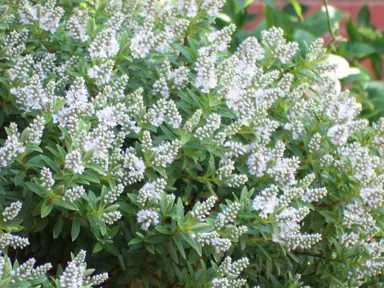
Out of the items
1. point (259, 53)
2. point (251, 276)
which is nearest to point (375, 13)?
point (259, 53)

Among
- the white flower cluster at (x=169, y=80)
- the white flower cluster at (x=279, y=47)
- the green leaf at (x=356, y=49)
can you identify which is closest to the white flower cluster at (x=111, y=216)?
the white flower cluster at (x=169, y=80)

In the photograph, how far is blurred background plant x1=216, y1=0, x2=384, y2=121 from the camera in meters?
5.29

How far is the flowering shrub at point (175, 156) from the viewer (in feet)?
8.55

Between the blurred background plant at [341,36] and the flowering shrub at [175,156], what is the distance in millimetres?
1812

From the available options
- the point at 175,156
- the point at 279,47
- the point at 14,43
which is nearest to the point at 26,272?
the point at 175,156

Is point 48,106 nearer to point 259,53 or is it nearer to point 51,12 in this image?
point 51,12

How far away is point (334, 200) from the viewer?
313 centimetres

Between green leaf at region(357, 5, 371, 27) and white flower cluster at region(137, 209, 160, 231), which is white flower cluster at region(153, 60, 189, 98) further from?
green leaf at region(357, 5, 371, 27)

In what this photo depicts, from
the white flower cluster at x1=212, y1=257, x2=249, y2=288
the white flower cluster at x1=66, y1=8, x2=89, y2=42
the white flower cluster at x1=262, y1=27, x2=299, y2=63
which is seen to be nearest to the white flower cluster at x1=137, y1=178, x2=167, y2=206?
the white flower cluster at x1=212, y1=257, x2=249, y2=288

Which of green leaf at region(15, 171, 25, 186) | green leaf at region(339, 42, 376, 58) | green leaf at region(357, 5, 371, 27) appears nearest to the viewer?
green leaf at region(15, 171, 25, 186)

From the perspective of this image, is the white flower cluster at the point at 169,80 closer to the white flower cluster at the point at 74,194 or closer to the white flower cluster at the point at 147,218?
the white flower cluster at the point at 147,218

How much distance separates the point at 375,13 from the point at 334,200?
4.13 metres

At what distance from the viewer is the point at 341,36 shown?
5.25 metres

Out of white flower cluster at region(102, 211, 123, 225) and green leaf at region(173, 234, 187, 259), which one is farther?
green leaf at region(173, 234, 187, 259)
